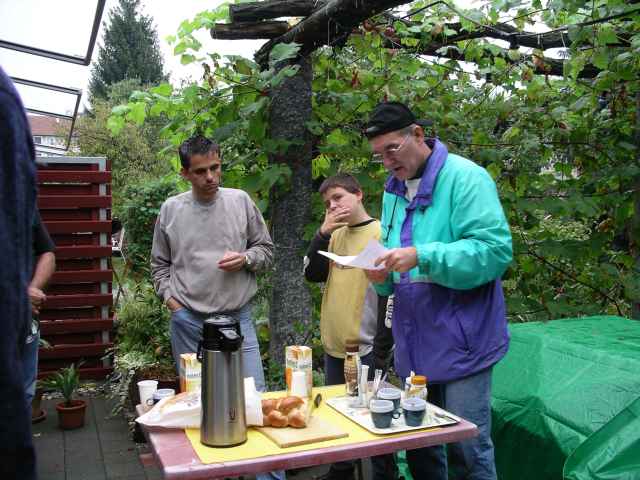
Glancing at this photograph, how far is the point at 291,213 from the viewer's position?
4.62 meters

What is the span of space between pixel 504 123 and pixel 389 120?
9.85ft

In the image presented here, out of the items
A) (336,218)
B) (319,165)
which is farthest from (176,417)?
(319,165)

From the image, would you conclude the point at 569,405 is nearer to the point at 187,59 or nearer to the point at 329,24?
the point at 329,24

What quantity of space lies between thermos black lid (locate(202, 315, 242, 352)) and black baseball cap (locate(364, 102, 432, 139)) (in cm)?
97

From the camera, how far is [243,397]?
2.04 metres

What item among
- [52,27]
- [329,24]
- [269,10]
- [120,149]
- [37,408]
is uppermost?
[120,149]

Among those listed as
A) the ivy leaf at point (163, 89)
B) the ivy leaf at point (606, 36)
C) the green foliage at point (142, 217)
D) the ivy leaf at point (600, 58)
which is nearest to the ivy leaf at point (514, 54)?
the ivy leaf at point (600, 58)

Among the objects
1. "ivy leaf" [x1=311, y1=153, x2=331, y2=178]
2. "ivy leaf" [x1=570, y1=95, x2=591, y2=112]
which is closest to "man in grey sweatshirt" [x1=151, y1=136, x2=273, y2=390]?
"ivy leaf" [x1=311, y1=153, x2=331, y2=178]

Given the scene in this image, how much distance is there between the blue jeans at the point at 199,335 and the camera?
3.31 meters

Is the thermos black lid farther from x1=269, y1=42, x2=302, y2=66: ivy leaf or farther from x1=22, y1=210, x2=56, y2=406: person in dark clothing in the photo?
x1=269, y1=42, x2=302, y2=66: ivy leaf

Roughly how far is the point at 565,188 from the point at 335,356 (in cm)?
269

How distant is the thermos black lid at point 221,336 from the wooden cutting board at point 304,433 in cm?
32

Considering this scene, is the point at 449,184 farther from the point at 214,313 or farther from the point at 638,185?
the point at 638,185

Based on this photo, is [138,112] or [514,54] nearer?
[138,112]
